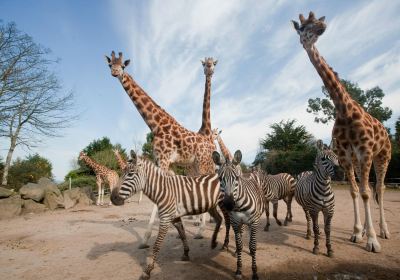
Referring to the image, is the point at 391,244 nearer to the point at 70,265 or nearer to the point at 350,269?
the point at 350,269

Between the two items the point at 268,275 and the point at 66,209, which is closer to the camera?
the point at 268,275

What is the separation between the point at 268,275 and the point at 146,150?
3747 centimetres

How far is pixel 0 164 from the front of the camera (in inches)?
864

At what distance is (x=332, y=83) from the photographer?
7.03 metres

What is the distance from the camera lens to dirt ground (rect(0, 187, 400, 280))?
520 cm

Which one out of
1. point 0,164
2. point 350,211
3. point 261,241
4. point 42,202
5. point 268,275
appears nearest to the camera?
point 268,275

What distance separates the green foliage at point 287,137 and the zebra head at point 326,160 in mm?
33131

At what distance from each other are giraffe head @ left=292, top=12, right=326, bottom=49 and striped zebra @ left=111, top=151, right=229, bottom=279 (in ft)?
14.0

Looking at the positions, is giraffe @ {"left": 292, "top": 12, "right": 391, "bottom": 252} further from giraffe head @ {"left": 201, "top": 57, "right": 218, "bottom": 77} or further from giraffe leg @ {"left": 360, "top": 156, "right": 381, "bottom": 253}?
giraffe head @ {"left": 201, "top": 57, "right": 218, "bottom": 77}

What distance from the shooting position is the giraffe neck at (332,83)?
6776 millimetres

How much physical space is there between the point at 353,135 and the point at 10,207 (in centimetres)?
1490

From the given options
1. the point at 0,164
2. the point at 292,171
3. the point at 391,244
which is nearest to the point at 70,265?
the point at 391,244

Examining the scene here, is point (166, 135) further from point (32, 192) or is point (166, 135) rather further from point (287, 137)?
point (287, 137)

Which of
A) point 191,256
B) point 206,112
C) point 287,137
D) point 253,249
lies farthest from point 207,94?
point 287,137
